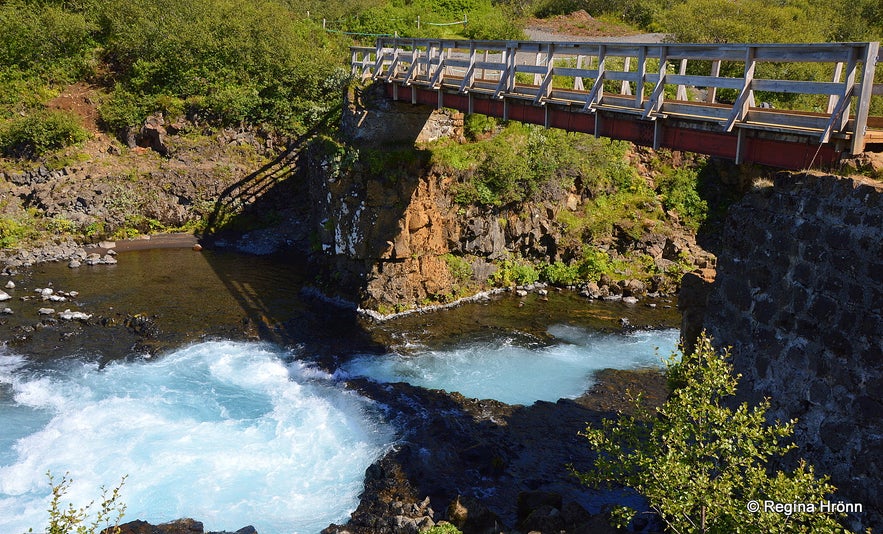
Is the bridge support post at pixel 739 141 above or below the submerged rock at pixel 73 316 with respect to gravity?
above

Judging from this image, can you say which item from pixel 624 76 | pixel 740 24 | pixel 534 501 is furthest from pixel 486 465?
pixel 740 24

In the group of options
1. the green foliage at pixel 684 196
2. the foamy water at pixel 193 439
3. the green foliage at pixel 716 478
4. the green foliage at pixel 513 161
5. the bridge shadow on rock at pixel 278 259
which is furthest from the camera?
the green foliage at pixel 684 196

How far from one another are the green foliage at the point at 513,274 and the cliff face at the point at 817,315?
18.5 m

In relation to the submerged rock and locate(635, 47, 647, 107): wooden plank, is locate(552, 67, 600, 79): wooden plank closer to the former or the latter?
locate(635, 47, 647, 107): wooden plank

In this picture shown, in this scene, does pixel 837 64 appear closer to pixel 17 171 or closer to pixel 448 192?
pixel 448 192

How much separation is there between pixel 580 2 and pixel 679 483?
187 ft

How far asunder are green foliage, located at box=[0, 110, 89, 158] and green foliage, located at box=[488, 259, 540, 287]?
2512 centimetres

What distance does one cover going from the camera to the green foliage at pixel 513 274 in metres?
31.1

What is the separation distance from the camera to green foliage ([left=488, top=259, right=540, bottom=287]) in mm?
31078

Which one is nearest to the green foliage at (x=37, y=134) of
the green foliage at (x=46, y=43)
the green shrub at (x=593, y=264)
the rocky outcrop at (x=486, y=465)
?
the green foliage at (x=46, y=43)

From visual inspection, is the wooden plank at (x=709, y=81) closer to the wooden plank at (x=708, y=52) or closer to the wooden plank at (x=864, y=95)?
the wooden plank at (x=708, y=52)

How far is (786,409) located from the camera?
11445 mm

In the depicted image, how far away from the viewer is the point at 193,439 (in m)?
18.9

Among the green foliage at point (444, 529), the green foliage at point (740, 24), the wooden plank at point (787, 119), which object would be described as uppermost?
the green foliage at point (740, 24)
